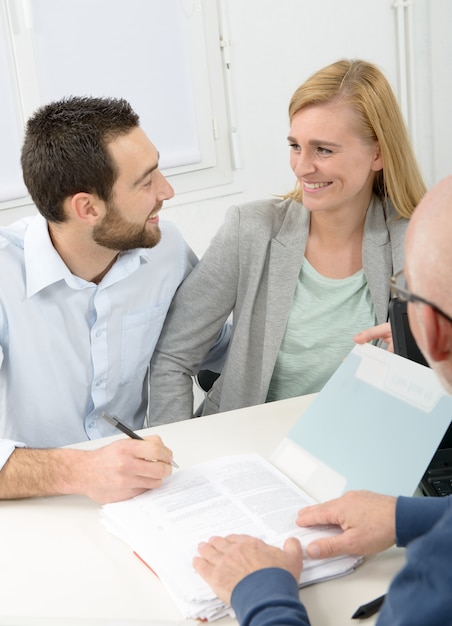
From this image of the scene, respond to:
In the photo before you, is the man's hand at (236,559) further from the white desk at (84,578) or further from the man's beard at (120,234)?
the man's beard at (120,234)

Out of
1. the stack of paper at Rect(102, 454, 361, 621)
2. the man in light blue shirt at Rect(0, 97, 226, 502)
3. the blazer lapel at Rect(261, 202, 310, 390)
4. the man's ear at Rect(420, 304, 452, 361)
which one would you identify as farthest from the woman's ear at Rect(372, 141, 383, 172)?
the man's ear at Rect(420, 304, 452, 361)

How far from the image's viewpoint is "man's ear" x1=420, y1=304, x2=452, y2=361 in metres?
0.75

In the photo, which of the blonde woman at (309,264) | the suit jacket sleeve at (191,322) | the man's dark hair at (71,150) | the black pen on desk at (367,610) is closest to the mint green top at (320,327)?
the blonde woman at (309,264)

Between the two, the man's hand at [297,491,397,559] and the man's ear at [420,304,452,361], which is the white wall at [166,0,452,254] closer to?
the man's hand at [297,491,397,559]

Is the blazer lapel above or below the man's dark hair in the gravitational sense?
below

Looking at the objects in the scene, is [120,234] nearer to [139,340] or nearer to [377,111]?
[139,340]

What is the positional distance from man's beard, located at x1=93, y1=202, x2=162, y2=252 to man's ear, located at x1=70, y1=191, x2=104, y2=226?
17 mm

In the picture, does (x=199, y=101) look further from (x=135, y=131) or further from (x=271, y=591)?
(x=271, y=591)

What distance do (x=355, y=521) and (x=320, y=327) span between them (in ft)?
2.38

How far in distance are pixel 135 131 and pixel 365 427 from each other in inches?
31.5

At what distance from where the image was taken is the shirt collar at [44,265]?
159 cm

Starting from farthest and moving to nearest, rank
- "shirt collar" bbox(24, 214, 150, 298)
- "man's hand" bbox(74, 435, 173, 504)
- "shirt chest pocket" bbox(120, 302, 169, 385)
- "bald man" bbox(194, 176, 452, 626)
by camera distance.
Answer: "shirt chest pocket" bbox(120, 302, 169, 385), "shirt collar" bbox(24, 214, 150, 298), "man's hand" bbox(74, 435, 173, 504), "bald man" bbox(194, 176, 452, 626)

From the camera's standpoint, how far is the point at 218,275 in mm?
1748

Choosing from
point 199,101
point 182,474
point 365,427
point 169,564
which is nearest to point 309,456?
point 365,427
